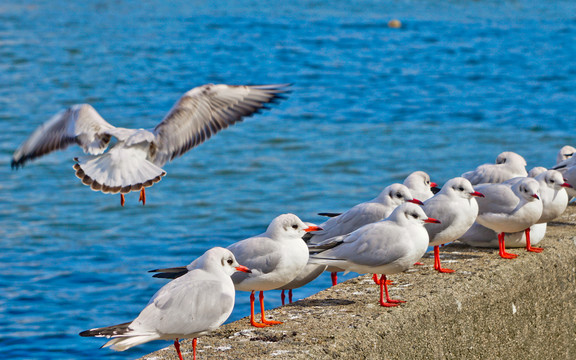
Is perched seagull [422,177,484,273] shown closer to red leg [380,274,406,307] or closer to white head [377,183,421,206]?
white head [377,183,421,206]

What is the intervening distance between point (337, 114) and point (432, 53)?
26.7ft

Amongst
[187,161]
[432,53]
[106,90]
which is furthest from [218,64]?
[187,161]

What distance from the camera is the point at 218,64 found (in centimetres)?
2534

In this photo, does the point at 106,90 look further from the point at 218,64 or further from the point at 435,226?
the point at 435,226

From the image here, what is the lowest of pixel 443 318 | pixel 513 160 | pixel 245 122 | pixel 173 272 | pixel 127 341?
pixel 443 318

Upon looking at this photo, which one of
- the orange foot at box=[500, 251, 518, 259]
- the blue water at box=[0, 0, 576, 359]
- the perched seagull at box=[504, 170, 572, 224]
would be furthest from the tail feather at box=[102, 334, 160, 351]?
the blue water at box=[0, 0, 576, 359]

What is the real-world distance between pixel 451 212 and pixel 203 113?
3693mm

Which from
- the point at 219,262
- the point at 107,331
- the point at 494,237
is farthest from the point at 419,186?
the point at 107,331

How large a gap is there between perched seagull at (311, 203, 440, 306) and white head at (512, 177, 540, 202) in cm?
111

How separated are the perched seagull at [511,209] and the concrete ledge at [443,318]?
0.52 feet

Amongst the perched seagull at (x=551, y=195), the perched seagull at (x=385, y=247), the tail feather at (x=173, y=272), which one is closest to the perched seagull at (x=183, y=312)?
the tail feather at (x=173, y=272)

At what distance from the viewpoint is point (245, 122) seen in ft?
64.9

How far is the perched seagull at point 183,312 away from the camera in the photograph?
4.11 metres

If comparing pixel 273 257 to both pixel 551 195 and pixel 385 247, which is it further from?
pixel 551 195
